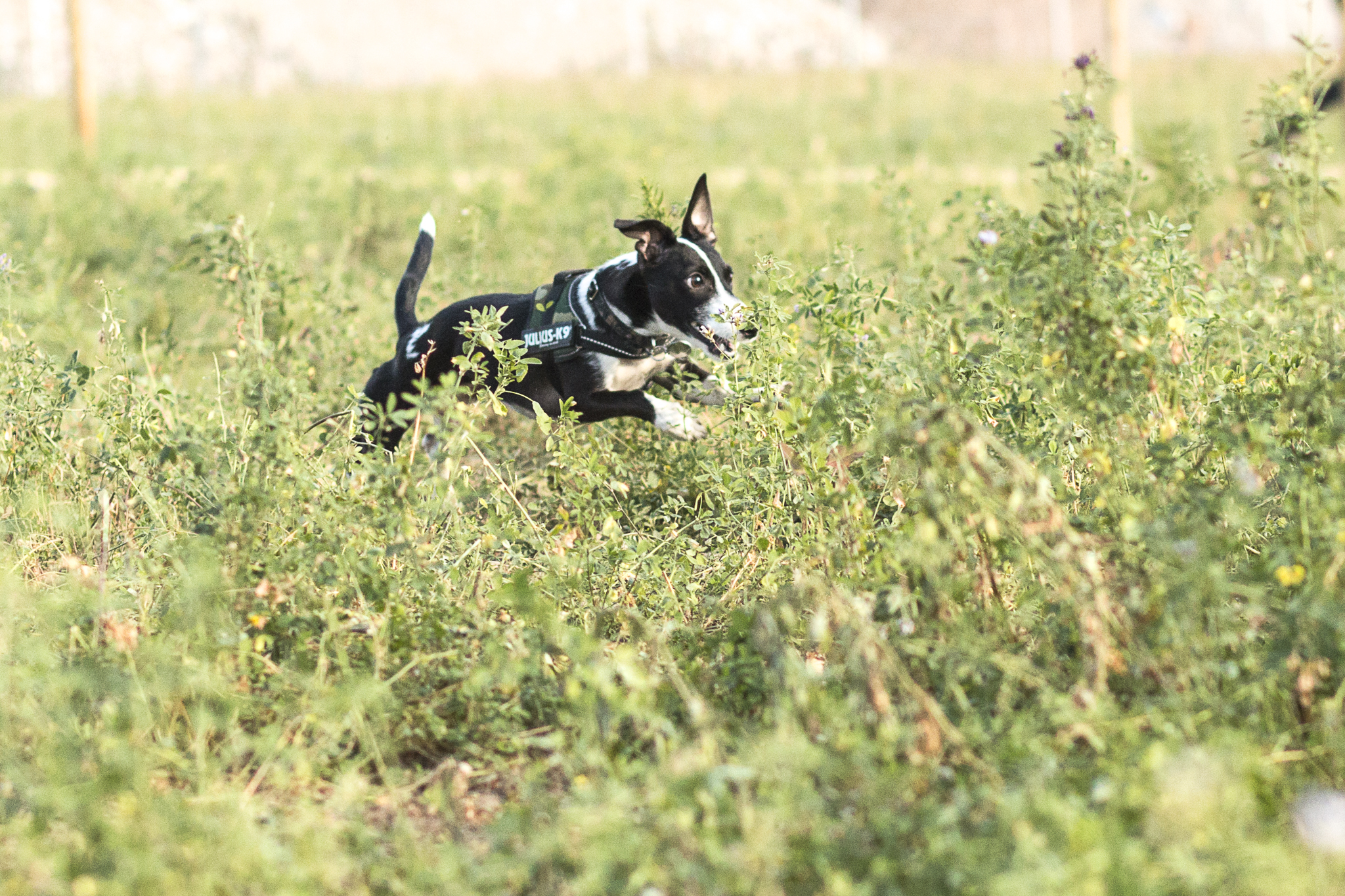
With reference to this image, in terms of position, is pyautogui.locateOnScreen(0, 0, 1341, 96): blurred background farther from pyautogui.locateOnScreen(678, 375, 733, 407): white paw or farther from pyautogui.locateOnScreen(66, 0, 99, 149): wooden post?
pyautogui.locateOnScreen(678, 375, 733, 407): white paw

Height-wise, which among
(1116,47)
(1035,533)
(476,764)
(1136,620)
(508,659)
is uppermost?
(1116,47)

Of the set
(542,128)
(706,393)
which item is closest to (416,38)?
(542,128)

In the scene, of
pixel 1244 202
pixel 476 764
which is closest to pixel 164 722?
pixel 476 764

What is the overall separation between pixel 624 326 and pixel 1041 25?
38.5 m

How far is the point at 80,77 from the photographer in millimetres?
13008

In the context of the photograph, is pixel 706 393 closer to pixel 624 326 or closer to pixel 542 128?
pixel 624 326

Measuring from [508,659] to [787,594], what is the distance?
0.65 metres

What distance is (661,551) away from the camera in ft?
12.5

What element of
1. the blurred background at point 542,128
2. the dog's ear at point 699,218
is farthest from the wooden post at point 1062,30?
the dog's ear at point 699,218

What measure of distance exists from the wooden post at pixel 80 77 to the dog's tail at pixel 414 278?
8.96 metres

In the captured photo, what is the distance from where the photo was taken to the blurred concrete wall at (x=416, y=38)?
32.4 metres

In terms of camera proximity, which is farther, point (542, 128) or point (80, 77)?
point (542, 128)

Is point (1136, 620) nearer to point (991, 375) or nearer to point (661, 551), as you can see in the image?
point (991, 375)

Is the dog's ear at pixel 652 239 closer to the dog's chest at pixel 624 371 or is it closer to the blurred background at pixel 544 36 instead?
the dog's chest at pixel 624 371
